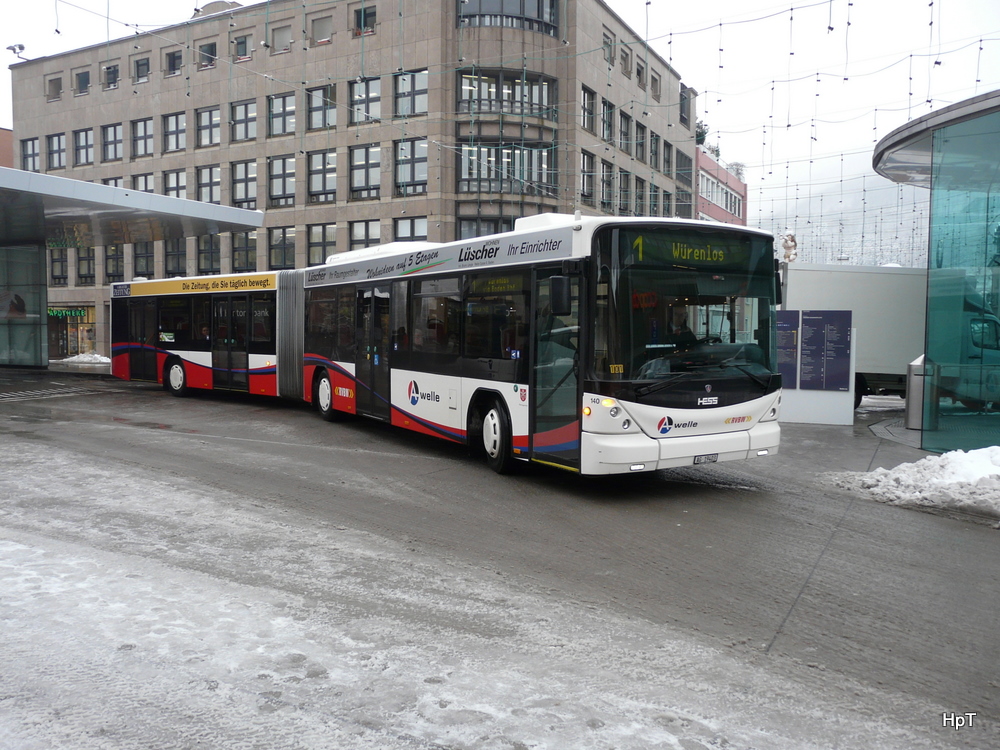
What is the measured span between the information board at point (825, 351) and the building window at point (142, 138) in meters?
39.4

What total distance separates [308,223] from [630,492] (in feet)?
107

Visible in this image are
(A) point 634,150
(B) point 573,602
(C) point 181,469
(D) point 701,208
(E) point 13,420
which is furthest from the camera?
(D) point 701,208

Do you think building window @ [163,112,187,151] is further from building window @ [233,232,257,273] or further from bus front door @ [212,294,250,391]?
bus front door @ [212,294,250,391]

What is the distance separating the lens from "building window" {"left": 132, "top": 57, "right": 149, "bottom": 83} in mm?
43469

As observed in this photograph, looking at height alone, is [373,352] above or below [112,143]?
below

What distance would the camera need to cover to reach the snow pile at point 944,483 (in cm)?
830

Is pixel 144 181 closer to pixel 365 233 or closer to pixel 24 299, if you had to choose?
pixel 365 233

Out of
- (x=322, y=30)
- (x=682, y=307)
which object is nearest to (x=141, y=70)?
(x=322, y=30)

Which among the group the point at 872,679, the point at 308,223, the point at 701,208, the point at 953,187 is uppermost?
the point at 701,208

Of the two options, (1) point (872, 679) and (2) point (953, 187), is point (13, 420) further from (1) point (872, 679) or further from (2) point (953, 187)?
(2) point (953, 187)

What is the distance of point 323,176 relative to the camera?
38.5 metres

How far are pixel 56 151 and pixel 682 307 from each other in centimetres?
4985

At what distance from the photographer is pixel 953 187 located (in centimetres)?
1228

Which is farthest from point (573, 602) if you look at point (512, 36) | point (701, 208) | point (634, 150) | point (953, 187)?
point (701, 208)
